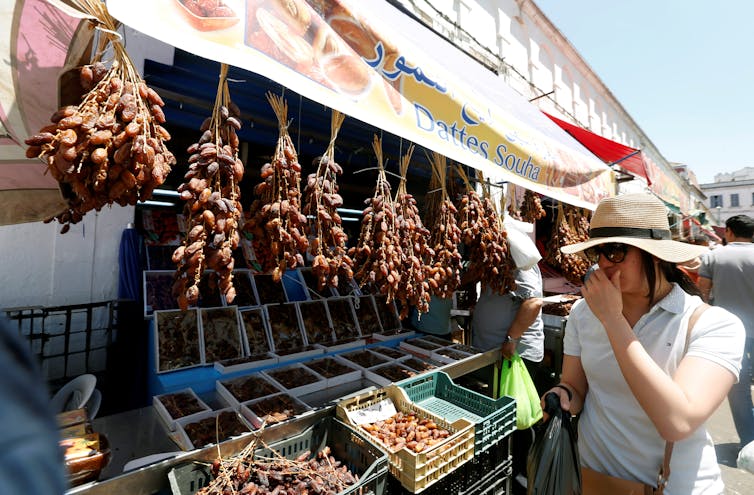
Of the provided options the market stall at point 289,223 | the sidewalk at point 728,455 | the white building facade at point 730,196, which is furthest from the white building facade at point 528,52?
the white building facade at point 730,196

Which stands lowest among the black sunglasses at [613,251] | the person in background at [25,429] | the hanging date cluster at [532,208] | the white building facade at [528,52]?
the person in background at [25,429]

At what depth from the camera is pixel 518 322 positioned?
3.41 m

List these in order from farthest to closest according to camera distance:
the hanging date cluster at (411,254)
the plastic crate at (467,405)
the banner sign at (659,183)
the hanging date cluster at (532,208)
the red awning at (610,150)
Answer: the banner sign at (659,183) → the red awning at (610,150) → the hanging date cluster at (532,208) → the hanging date cluster at (411,254) → the plastic crate at (467,405)

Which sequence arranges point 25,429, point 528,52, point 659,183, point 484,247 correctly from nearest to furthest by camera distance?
point 25,429 → point 484,247 → point 659,183 → point 528,52

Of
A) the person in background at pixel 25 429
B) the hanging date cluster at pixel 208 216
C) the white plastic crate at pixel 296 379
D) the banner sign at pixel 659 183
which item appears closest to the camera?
the person in background at pixel 25 429

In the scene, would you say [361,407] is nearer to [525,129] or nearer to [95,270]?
[525,129]

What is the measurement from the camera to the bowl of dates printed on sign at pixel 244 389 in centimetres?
256

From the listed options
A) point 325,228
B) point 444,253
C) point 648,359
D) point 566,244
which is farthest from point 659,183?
point 325,228

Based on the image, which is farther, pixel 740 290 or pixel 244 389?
pixel 740 290

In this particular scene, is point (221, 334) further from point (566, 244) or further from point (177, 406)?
point (566, 244)

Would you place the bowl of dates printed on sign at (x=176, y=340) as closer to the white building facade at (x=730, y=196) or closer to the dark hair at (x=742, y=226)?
the dark hair at (x=742, y=226)

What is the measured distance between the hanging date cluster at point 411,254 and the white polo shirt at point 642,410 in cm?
110

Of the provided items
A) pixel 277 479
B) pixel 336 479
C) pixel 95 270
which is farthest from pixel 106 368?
pixel 336 479

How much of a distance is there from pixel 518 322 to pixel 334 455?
7.20ft
